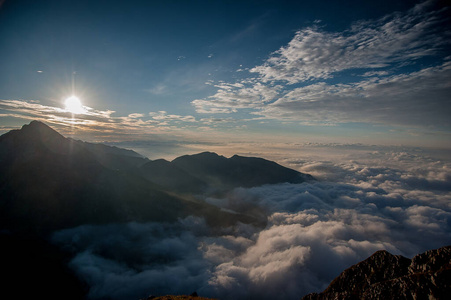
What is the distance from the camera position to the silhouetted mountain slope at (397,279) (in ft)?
89.5

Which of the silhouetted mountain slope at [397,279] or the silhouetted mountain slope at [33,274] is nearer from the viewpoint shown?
the silhouetted mountain slope at [397,279]

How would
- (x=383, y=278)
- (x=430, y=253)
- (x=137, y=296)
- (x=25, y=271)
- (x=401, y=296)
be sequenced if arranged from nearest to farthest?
1. (x=401, y=296)
2. (x=430, y=253)
3. (x=383, y=278)
4. (x=25, y=271)
5. (x=137, y=296)

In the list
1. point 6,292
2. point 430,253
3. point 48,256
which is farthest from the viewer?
point 48,256

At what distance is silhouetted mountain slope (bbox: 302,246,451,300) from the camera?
2728 cm

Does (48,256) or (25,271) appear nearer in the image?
(25,271)

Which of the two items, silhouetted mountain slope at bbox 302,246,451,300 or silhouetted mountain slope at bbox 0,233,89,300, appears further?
silhouetted mountain slope at bbox 0,233,89,300

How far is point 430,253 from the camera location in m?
32.0

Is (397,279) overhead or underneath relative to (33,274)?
overhead

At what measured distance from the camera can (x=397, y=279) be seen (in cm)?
3138

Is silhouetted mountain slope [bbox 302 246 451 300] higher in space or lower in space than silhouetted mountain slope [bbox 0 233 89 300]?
higher

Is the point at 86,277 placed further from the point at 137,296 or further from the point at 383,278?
the point at 383,278

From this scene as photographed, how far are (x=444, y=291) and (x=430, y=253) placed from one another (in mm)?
7503

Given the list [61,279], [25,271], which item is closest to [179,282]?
[61,279]

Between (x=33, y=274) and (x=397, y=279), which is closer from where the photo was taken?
(x=397, y=279)
